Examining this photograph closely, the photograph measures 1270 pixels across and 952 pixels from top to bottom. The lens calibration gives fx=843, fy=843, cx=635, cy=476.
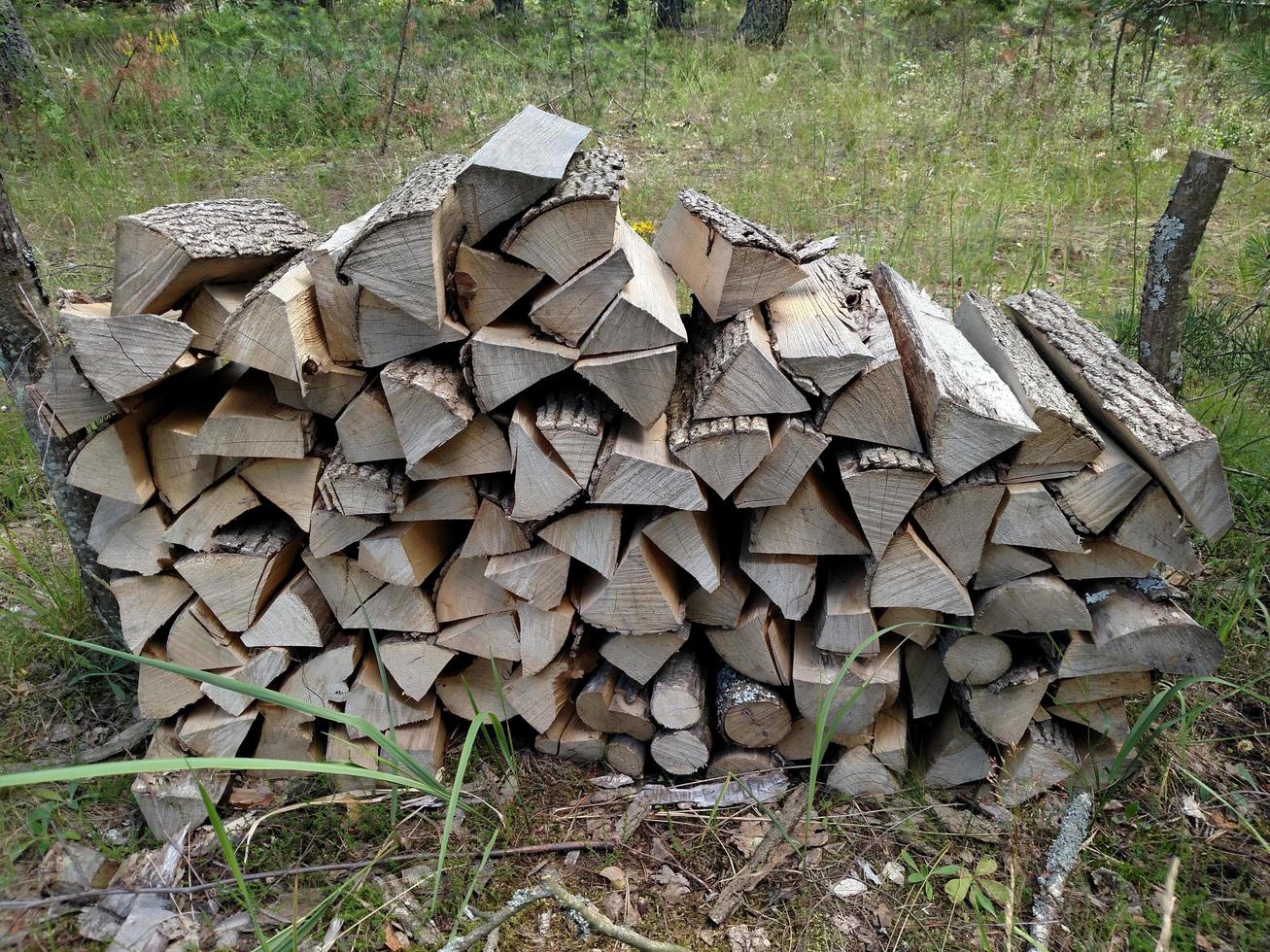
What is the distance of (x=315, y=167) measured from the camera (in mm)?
5094

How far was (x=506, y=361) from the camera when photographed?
5.84 ft

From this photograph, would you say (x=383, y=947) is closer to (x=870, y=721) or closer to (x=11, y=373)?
(x=870, y=721)

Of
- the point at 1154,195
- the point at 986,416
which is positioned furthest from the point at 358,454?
the point at 1154,195

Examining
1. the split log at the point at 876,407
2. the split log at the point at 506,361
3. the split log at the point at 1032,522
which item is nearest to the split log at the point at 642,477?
the split log at the point at 506,361

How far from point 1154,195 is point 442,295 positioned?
4.13 metres

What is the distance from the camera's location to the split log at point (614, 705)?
2221 millimetres

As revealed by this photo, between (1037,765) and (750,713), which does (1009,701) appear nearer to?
(1037,765)

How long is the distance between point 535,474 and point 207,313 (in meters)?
0.88

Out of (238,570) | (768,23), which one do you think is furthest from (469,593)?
(768,23)

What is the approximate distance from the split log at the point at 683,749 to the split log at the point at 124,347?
4.90 feet

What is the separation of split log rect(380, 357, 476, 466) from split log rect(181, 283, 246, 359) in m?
0.48

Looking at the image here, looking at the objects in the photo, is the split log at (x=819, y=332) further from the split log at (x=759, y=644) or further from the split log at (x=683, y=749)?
the split log at (x=683, y=749)

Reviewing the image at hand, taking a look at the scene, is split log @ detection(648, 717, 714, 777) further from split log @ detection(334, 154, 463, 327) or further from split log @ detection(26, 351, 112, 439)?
split log @ detection(26, 351, 112, 439)

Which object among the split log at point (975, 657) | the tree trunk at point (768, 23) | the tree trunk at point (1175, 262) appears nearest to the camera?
the split log at point (975, 657)
